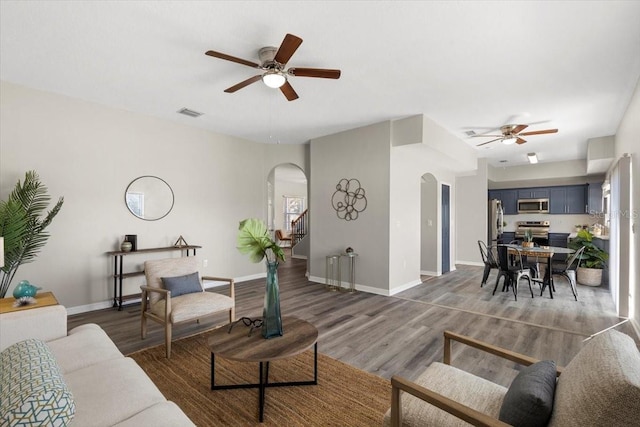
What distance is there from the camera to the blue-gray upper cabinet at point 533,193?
350 inches

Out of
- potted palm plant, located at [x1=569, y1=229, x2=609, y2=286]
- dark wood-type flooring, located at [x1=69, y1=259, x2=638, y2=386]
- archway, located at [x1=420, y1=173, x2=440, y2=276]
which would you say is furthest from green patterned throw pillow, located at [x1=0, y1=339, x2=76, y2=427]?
potted palm plant, located at [x1=569, y1=229, x2=609, y2=286]

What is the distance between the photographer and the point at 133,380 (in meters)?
1.59

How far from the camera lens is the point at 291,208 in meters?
12.6

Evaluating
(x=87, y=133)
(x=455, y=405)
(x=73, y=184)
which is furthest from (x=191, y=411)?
(x=87, y=133)

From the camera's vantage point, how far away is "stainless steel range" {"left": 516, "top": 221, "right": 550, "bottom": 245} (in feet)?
28.9

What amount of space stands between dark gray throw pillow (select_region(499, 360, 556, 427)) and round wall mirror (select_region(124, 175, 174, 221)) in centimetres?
493

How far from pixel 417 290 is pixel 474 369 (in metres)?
2.72

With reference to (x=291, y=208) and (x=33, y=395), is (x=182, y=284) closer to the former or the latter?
(x=33, y=395)

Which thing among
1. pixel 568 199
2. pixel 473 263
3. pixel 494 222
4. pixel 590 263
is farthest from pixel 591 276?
pixel 568 199

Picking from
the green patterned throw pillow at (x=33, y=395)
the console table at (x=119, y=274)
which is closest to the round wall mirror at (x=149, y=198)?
the console table at (x=119, y=274)

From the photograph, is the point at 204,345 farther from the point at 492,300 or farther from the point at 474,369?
the point at 492,300

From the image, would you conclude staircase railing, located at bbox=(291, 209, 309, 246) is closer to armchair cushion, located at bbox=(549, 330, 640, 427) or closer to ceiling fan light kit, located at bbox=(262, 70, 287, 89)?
ceiling fan light kit, located at bbox=(262, 70, 287, 89)

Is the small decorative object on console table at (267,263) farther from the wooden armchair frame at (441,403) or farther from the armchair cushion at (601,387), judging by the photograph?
the armchair cushion at (601,387)

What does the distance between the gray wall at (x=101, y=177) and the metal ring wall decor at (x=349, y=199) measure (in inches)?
81.2
